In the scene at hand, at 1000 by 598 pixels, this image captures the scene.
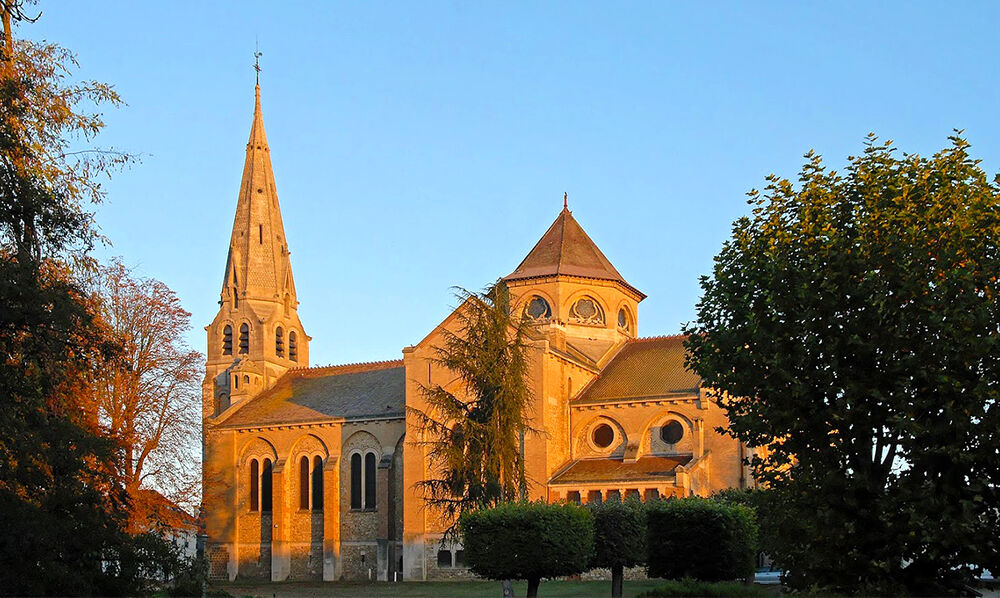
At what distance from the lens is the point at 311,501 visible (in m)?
60.7

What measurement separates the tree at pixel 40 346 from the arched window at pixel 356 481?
128 ft

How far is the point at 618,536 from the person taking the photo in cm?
3491

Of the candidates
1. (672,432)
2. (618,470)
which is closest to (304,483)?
(618,470)

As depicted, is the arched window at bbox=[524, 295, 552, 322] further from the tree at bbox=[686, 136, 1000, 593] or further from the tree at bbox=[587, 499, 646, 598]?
the tree at bbox=[686, 136, 1000, 593]

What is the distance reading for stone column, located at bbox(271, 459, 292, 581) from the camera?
5969cm

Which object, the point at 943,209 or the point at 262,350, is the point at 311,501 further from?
the point at 943,209

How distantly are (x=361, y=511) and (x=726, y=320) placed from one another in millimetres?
39344

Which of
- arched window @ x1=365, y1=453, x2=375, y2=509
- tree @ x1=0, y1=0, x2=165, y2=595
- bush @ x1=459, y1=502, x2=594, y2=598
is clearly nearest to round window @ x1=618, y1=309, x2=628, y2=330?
arched window @ x1=365, y1=453, x2=375, y2=509

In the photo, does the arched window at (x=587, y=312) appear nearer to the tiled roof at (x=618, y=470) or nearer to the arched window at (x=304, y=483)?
the tiled roof at (x=618, y=470)

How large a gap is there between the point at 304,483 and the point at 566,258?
18.9 meters

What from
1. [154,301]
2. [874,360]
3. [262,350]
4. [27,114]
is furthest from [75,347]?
[262,350]

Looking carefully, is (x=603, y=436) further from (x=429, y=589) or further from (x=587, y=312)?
(x=429, y=589)

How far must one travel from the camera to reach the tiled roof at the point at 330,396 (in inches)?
2378

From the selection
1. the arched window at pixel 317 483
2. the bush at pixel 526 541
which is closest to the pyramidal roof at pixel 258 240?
the arched window at pixel 317 483
